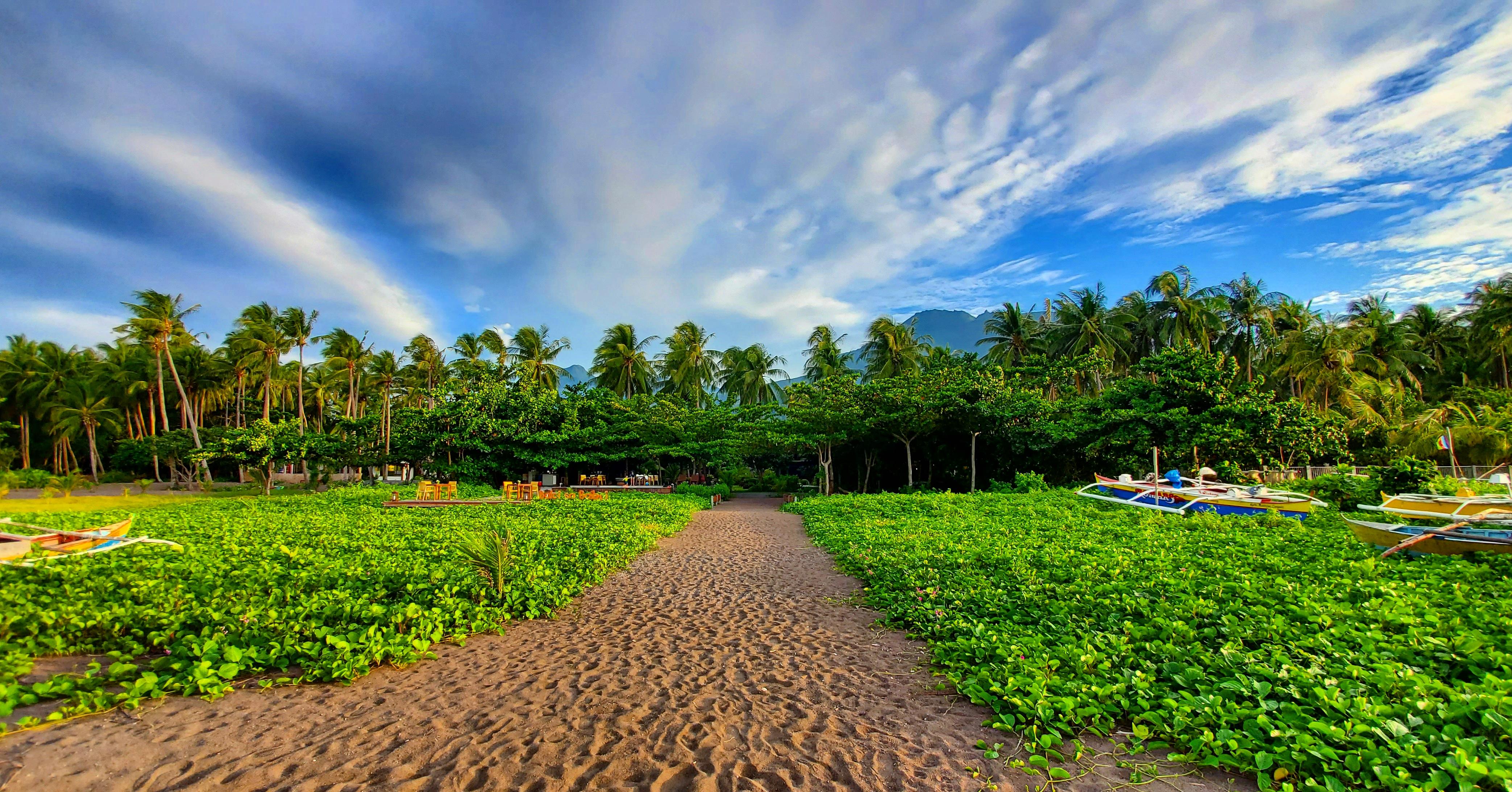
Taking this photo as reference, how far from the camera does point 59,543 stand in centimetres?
729

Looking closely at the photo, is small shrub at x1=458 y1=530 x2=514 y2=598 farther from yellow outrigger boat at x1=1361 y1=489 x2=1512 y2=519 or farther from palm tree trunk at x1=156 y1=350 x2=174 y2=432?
palm tree trunk at x1=156 y1=350 x2=174 y2=432

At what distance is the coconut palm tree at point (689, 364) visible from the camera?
116 feet

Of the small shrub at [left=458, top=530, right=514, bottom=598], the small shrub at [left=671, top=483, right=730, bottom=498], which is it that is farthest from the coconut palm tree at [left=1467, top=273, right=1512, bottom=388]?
the small shrub at [left=458, top=530, right=514, bottom=598]

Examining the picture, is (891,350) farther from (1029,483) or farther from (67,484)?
(67,484)

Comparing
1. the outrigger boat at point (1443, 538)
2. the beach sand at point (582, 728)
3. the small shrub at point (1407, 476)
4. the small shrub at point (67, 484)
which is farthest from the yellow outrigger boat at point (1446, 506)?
the small shrub at point (67, 484)

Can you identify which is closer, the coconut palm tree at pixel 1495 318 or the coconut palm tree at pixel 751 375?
the coconut palm tree at pixel 1495 318

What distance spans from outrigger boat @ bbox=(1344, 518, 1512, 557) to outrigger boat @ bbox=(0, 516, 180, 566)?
1539 centimetres

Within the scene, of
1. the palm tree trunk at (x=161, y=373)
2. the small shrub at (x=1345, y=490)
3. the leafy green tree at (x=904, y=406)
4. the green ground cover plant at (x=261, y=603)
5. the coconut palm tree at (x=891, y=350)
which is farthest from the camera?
the coconut palm tree at (x=891, y=350)

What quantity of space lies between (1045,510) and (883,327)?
22063mm

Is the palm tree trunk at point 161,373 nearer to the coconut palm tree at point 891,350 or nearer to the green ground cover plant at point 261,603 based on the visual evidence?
the green ground cover plant at point 261,603

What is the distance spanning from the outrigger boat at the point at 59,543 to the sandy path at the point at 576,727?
5.14m

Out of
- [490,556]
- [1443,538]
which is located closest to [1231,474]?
[1443,538]

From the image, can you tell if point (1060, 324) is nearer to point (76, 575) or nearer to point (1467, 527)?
point (1467, 527)

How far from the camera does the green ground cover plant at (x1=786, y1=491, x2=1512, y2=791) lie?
9.25 feet
